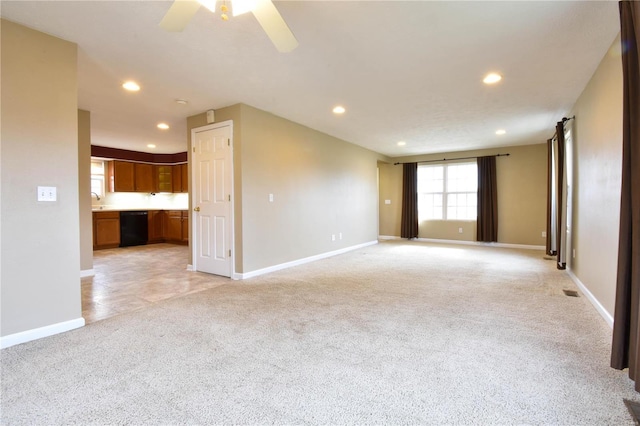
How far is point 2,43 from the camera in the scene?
2.22 meters

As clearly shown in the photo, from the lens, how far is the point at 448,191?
8.01 m

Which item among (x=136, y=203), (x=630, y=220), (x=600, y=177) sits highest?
(x=600, y=177)

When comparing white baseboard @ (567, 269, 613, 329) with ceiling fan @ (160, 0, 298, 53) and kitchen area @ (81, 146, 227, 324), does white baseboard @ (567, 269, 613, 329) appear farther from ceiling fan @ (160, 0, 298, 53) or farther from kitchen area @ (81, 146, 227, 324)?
kitchen area @ (81, 146, 227, 324)

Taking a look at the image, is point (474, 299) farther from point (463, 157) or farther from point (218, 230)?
point (463, 157)

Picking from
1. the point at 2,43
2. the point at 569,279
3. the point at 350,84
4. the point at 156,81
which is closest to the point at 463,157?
the point at 569,279

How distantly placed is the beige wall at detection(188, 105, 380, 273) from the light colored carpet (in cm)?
116

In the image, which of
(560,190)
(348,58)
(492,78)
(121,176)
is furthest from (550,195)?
(121,176)

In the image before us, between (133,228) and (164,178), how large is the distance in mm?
1611

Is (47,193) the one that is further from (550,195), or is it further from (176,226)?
(550,195)

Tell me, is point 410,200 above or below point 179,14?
below

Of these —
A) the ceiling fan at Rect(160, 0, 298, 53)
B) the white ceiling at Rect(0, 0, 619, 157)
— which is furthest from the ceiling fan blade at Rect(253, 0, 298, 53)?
the white ceiling at Rect(0, 0, 619, 157)

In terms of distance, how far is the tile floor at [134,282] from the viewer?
10.3 ft

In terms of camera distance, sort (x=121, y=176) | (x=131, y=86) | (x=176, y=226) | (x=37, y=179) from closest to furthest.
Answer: (x=37, y=179) < (x=131, y=86) < (x=121, y=176) < (x=176, y=226)

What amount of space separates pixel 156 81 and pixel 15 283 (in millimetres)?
2293
